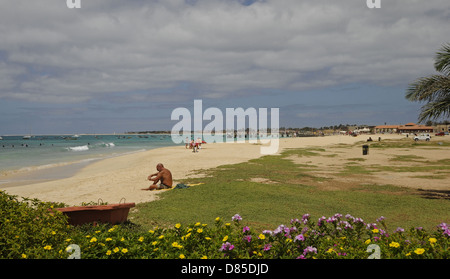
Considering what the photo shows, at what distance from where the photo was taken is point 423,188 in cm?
1535

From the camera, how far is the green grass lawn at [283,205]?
9281 mm

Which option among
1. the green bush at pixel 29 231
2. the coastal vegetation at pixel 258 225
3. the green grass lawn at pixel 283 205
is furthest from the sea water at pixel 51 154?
the green bush at pixel 29 231

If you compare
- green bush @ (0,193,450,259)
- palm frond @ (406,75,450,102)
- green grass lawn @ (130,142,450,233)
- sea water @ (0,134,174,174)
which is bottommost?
sea water @ (0,134,174,174)

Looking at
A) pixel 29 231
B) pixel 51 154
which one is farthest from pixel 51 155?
pixel 29 231

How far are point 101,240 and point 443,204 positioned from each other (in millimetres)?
12122

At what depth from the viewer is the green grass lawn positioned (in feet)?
30.5

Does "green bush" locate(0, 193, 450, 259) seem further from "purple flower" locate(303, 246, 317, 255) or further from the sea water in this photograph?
the sea water

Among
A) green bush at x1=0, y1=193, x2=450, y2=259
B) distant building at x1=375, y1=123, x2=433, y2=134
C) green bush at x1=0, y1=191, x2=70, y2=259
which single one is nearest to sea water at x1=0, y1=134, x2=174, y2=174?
green bush at x1=0, y1=191, x2=70, y2=259

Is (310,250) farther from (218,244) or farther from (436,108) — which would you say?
(436,108)

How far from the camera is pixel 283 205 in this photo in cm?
1098
